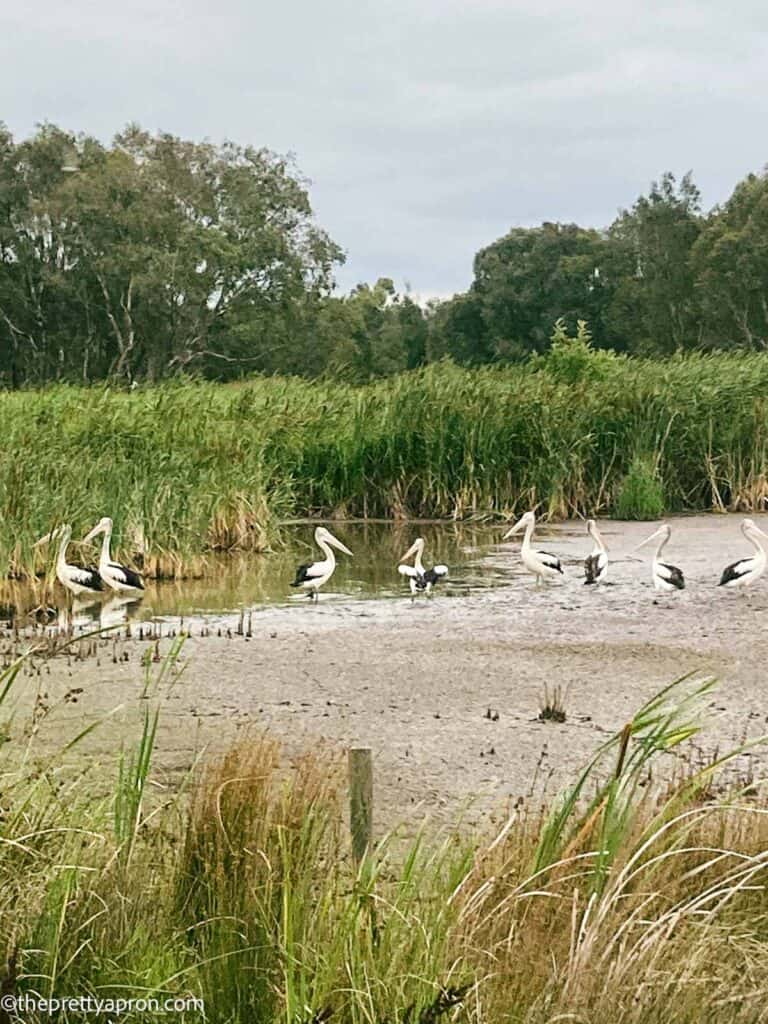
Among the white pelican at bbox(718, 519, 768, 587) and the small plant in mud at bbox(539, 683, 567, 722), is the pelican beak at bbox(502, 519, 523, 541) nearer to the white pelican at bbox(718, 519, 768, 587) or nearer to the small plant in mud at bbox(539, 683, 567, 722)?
the white pelican at bbox(718, 519, 768, 587)

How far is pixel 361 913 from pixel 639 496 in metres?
15.7

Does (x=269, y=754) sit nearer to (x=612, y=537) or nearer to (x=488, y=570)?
(x=488, y=570)

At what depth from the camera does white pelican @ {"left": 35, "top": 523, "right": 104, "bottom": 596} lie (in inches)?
480

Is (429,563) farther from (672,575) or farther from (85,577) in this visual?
(85,577)

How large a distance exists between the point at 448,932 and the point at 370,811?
0.67 metres

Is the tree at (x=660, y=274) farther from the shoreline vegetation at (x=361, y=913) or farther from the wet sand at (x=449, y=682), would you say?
the shoreline vegetation at (x=361, y=913)

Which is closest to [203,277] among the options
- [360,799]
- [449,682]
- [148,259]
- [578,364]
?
[148,259]

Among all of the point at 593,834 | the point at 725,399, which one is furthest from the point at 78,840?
the point at 725,399

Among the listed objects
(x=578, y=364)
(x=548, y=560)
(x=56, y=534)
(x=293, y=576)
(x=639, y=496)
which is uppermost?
(x=578, y=364)

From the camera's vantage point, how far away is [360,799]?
169 inches

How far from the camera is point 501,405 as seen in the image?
789 inches

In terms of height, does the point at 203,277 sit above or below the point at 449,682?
above

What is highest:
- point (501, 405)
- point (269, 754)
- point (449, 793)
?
point (501, 405)

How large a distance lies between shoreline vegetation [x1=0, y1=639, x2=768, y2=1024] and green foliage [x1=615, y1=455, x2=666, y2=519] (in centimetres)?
1481
